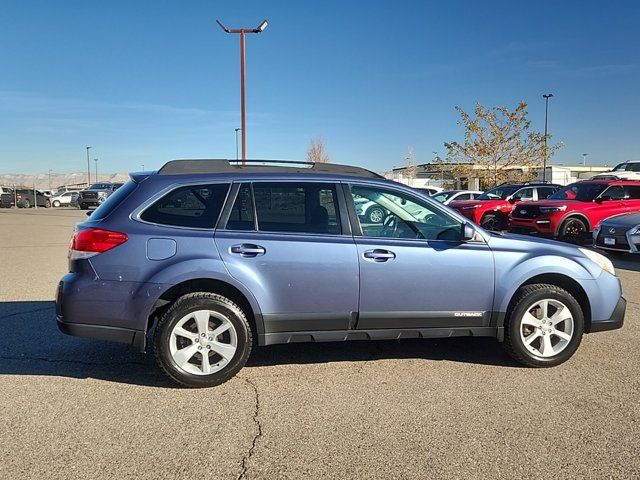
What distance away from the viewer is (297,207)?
4496mm

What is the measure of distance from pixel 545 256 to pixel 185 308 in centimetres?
301

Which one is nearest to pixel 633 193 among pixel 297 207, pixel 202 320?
pixel 297 207

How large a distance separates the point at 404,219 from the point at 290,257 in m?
1.08

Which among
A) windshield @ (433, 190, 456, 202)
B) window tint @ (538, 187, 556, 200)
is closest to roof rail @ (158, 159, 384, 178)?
window tint @ (538, 187, 556, 200)

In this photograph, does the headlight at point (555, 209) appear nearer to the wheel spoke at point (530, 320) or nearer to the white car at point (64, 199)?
the wheel spoke at point (530, 320)

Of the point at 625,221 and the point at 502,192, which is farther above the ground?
the point at 502,192

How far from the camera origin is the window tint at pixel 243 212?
433cm

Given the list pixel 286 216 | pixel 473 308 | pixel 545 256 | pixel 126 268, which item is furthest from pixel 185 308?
pixel 545 256

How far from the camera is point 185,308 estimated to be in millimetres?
4105

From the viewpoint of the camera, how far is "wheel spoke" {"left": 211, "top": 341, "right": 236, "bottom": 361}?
13.7 ft

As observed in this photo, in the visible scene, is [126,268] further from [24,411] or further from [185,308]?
[24,411]

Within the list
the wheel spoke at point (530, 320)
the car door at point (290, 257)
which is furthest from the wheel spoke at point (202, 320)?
the wheel spoke at point (530, 320)

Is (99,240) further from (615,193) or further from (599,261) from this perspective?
(615,193)

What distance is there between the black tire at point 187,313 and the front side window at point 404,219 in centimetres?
128
